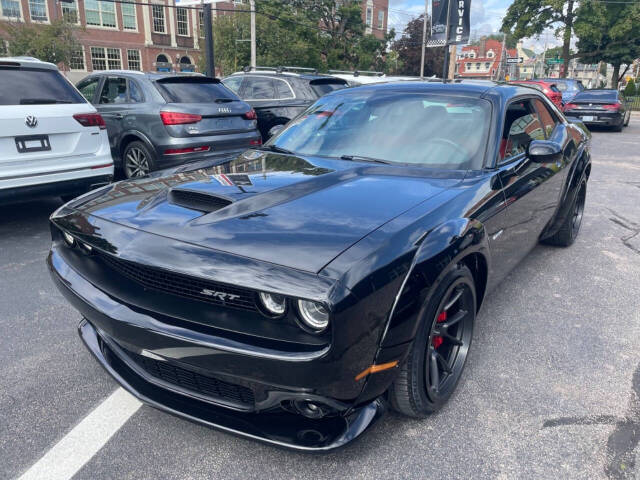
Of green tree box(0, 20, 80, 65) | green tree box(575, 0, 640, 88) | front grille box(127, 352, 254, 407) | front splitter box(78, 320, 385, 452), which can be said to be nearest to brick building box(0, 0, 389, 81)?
green tree box(0, 20, 80, 65)

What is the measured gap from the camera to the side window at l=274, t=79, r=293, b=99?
8.84m

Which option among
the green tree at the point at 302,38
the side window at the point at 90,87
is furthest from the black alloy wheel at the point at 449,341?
the green tree at the point at 302,38

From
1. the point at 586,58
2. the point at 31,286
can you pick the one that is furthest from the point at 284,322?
the point at 586,58

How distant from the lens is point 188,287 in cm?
193

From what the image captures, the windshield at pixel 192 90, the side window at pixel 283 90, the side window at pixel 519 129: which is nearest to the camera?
the side window at pixel 519 129

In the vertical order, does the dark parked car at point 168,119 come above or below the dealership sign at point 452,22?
below

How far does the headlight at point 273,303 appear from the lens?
5.93ft

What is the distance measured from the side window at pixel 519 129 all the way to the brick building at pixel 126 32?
111 feet

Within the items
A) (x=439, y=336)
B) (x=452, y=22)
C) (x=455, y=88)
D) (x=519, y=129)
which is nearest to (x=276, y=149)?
(x=455, y=88)

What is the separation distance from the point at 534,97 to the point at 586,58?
139 feet

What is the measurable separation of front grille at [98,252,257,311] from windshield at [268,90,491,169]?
61.1 inches

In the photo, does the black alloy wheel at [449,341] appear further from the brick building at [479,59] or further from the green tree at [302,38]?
the brick building at [479,59]

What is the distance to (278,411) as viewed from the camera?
194cm

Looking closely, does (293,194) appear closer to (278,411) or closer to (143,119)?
(278,411)
